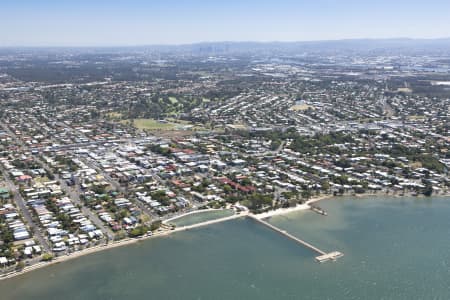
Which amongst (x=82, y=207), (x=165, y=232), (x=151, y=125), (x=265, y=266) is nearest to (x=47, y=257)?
(x=165, y=232)

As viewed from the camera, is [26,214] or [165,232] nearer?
[165,232]

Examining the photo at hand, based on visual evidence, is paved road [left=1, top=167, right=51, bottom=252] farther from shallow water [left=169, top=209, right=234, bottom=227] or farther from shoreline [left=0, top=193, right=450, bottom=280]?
shallow water [left=169, top=209, right=234, bottom=227]

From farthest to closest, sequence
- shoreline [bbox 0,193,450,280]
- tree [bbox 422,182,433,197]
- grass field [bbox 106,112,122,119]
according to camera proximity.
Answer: grass field [bbox 106,112,122,119], tree [bbox 422,182,433,197], shoreline [bbox 0,193,450,280]

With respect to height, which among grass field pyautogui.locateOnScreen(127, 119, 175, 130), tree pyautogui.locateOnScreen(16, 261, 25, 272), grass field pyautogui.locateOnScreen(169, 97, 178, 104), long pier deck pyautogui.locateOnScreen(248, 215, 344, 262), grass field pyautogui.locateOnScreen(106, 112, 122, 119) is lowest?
Answer: long pier deck pyautogui.locateOnScreen(248, 215, 344, 262)

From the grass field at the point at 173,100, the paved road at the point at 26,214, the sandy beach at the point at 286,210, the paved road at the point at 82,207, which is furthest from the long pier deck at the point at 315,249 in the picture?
the grass field at the point at 173,100

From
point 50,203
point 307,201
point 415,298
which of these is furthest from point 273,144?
point 415,298

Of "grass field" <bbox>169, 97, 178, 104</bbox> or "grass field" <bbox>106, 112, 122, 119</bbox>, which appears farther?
"grass field" <bbox>169, 97, 178, 104</bbox>

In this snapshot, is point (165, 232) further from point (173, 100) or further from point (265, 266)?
point (173, 100)

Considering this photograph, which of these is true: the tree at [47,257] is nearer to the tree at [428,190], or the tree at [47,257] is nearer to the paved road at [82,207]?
the paved road at [82,207]

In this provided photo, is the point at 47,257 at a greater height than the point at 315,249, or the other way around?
the point at 47,257

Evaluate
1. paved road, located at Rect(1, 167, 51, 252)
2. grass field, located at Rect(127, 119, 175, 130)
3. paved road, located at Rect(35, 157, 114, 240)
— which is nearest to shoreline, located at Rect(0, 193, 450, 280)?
paved road, located at Rect(35, 157, 114, 240)
